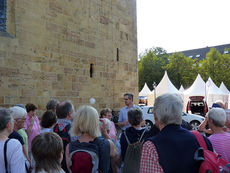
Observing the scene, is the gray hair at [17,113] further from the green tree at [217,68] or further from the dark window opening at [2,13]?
the green tree at [217,68]

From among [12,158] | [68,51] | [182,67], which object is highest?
[182,67]

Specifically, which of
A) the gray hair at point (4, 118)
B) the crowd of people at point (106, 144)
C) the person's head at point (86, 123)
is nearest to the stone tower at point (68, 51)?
Answer: the crowd of people at point (106, 144)

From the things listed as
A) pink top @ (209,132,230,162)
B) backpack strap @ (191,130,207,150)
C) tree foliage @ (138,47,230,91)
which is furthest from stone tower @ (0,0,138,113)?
tree foliage @ (138,47,230,91)

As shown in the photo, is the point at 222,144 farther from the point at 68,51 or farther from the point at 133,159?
the point at 68,51

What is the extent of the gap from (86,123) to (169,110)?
842 millimetres

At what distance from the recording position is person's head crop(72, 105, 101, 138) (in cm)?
226

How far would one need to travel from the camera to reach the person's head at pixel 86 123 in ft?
7.41

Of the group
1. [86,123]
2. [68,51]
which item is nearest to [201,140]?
[86,123]

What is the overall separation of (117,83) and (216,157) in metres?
8.72

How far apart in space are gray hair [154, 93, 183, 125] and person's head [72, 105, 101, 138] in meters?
0.69

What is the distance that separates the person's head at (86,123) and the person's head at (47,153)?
1.20 feet

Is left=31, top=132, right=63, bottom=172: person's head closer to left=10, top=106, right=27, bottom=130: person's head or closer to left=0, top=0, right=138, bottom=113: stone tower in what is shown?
left=10, top=106, right=27, bottom=130: person's head

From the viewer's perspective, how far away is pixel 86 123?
2.27 meters

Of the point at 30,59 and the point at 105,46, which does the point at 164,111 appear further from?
the point at 105,46
